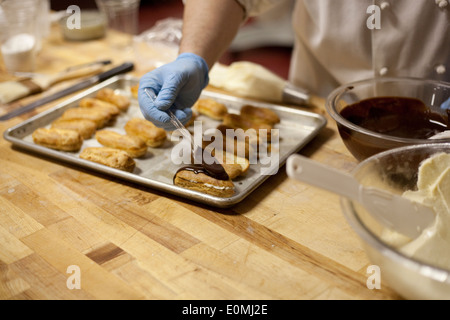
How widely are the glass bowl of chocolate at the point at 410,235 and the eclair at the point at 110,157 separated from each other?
2.41ft

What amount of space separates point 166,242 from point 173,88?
0.52m

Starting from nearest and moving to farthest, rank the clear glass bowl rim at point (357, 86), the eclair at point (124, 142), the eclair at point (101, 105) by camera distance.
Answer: the clear glass bowl rim at point (357, 86)
the eclair at point (124, 142)
the eclair at point (101, 105)

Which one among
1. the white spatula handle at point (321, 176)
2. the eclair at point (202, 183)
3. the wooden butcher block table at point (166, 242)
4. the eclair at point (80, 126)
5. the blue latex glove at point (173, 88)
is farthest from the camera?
the eclair at point (80, 126)

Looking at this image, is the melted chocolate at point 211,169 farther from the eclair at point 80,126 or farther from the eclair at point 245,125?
the eclair at point 80,126

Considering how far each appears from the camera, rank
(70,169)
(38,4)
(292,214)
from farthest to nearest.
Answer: (38,4) → (70,169) → (292,214)

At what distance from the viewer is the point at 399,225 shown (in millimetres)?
973

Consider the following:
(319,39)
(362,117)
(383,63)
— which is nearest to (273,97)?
(319,39)

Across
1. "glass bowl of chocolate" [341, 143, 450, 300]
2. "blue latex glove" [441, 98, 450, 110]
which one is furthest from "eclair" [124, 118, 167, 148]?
"blue latex glove" [441, 98, 450, 110]

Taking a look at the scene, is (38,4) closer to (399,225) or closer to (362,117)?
(362,117)

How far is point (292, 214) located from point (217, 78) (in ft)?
3.19

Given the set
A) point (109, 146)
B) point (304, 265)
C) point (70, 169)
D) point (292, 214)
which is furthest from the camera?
point (109, 146)

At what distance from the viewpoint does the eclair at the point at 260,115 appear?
170 centimetres

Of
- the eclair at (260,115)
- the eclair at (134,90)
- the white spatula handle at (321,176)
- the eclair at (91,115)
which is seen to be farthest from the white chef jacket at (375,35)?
the white spatula handle at (321,176)

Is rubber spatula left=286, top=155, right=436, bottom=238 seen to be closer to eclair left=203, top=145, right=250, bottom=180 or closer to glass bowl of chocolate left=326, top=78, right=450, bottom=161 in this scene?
glass bowl of chocolate left=326, top=78, right=450, bottom=161
